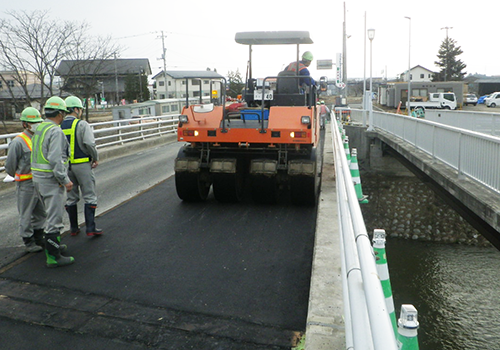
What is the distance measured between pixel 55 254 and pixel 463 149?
7.61 m

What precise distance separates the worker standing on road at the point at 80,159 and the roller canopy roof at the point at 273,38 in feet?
13.2

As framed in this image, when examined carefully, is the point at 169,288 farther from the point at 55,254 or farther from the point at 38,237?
the point at 38,237

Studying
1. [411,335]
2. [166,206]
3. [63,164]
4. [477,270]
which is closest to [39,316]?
[63,164]

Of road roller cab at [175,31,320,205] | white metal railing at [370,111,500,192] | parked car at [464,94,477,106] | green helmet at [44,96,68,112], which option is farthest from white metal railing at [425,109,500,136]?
parked car at [464,94,477,106]

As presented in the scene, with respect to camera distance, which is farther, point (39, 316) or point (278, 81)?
point (278, 81)

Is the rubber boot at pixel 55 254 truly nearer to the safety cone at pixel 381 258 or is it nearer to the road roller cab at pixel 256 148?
the road roller cab at pixel 256 148

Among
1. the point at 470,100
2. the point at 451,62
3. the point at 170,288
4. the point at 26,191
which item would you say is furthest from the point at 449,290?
the point at 451,62

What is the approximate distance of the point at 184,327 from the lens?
4.22 metres

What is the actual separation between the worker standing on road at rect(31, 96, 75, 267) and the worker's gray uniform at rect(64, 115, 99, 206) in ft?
3.16

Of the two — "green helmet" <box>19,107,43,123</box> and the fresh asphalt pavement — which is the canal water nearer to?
the fresh asphalt pavement

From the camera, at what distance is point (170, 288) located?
5.06 m

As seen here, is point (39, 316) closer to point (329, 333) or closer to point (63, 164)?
point (63, 164)

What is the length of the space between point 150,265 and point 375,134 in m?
20.0

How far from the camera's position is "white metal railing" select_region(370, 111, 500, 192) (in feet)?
25.4
